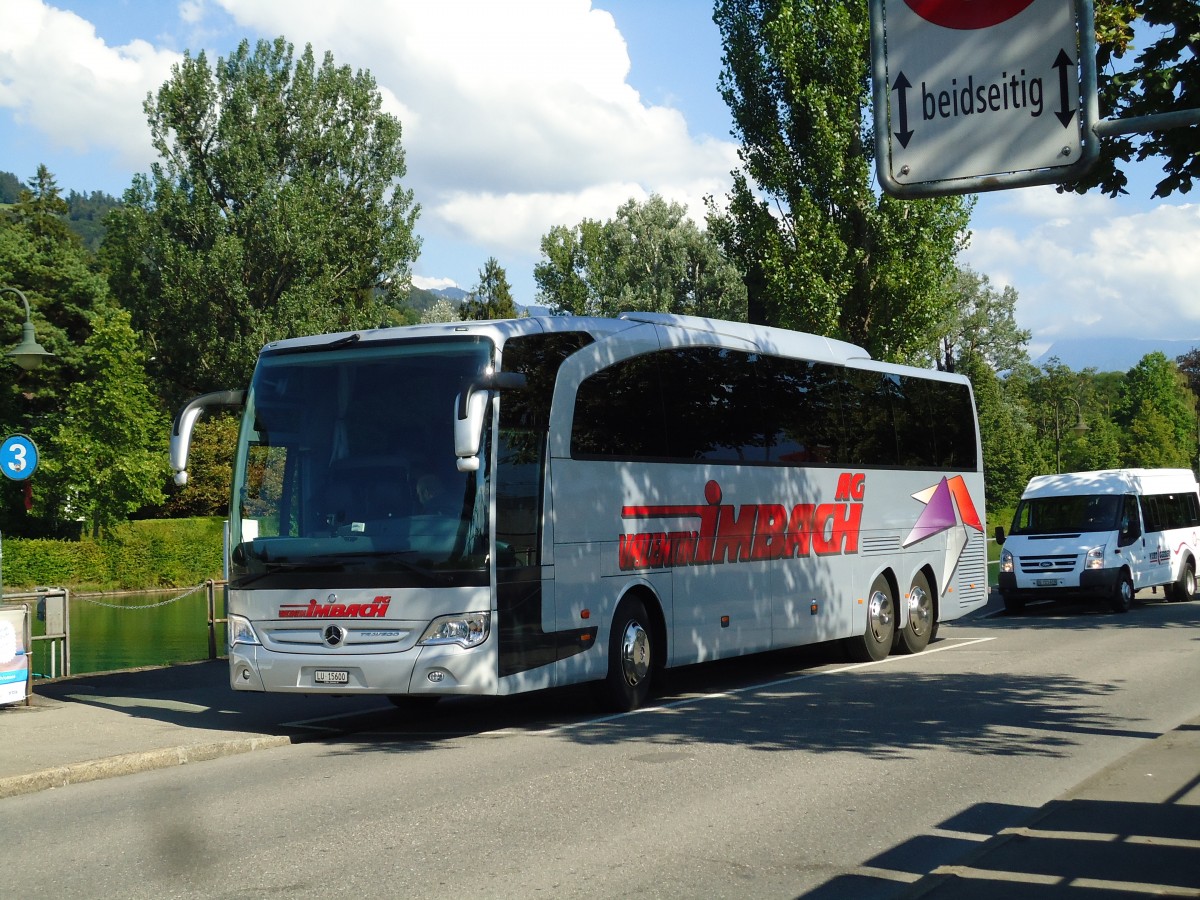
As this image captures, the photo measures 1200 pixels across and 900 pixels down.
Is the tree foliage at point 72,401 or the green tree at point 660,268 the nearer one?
the tree foliage at point 72,401

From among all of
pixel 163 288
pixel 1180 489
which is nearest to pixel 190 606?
pixel 163 288

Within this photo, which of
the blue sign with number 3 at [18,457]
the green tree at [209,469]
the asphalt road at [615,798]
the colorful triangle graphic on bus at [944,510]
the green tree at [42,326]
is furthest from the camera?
the green tree at [209,469]

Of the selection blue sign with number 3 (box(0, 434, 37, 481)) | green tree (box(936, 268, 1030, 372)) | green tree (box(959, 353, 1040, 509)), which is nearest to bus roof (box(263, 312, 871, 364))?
blue sign with number 3 (box(0, 434, 37, 481))

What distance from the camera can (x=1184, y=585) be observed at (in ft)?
100

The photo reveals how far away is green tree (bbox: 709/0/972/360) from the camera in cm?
3531

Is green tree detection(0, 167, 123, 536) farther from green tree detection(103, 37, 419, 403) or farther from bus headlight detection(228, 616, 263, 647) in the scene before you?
bus headlight detection(228, 616, 263, 647)

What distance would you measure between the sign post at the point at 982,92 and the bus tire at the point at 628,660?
308 inches

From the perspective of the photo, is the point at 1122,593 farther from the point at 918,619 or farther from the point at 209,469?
the point at 209,469

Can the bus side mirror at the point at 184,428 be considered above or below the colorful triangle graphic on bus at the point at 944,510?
above

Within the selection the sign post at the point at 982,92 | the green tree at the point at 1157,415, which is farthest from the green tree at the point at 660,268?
the sign post at the point at 982,92

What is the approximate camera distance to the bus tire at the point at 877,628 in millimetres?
18078

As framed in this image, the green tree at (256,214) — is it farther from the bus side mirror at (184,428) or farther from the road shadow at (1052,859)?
the road shadow at (1052,859)

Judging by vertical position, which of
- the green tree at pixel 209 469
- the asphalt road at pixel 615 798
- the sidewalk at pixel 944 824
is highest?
the green tree at pixel 209 469

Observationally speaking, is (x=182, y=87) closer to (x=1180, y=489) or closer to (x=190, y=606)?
(x=190, y=606)
